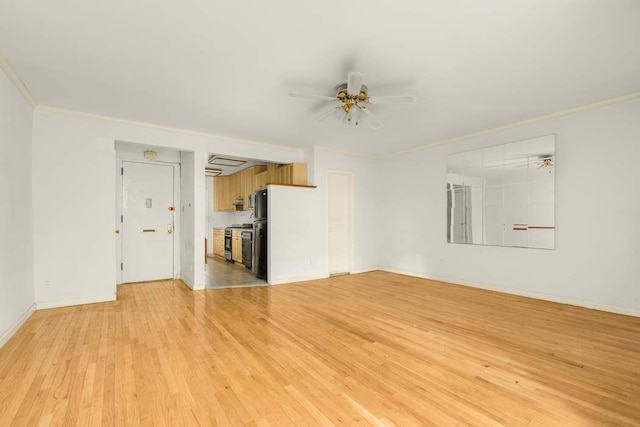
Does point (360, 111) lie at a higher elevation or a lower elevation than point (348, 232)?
higher

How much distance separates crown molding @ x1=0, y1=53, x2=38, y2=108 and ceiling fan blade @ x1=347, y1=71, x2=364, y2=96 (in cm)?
317

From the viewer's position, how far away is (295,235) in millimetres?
5750

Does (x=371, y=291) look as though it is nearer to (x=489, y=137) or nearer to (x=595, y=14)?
(x=489, y=137)

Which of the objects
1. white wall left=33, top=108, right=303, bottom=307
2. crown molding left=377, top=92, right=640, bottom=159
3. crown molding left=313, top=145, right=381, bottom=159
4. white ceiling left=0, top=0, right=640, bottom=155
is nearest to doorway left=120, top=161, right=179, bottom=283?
white wall left=33, top=108, right=303, bottom=307

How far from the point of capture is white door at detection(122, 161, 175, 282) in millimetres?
5465

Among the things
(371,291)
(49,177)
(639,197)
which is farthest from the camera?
(371,291)

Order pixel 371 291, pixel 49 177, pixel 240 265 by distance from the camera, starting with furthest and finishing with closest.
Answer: pixel 240 265
pixel 371 291
pixel 49 177

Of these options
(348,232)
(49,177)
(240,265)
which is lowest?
(240,265)

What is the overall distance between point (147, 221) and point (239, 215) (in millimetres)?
3666

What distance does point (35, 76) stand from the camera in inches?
121

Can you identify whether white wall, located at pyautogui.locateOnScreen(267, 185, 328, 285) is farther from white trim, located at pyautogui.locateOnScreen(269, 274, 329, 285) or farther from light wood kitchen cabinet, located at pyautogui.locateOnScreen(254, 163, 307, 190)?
light wood kitchen cabinet, located at pyautogui.locateOnScreen(254, 163, 307, 190)

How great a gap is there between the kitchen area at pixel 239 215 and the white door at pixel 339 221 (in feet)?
2.38

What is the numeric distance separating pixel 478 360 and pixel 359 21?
2.87 meters

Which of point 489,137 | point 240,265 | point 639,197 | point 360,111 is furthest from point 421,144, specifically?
point 240,265
